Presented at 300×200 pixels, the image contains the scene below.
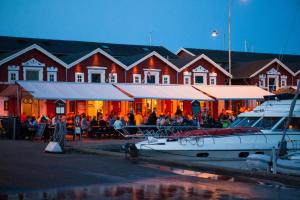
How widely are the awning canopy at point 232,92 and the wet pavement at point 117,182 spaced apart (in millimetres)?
21110

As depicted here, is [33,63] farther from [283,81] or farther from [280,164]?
[280,164]

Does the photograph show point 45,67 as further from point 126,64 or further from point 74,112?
point 126,64

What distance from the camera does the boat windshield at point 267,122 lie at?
20.6 meters

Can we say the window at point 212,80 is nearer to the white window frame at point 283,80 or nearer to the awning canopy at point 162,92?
the awning canopy at point 162,92

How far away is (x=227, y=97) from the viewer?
121 feet

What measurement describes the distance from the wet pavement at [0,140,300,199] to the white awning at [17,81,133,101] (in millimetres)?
12617

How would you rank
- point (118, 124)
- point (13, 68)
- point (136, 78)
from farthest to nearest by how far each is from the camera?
point (136, 78), point (13, 68), point (118, 124)

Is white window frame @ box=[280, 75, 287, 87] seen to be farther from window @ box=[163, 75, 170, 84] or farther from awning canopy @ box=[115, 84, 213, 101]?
awning canopy @ box=[115, 84, 213, 101]

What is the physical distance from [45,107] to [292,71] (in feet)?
75.3

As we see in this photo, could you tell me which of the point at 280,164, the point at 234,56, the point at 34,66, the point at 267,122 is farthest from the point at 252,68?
the point at 280,164

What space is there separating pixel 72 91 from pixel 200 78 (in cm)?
1372

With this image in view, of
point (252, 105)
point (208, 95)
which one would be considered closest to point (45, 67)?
point (208, 95)

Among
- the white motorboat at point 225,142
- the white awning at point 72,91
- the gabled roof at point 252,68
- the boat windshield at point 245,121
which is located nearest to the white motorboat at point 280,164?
the white motorboat at point 225,142

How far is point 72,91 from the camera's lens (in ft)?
102
